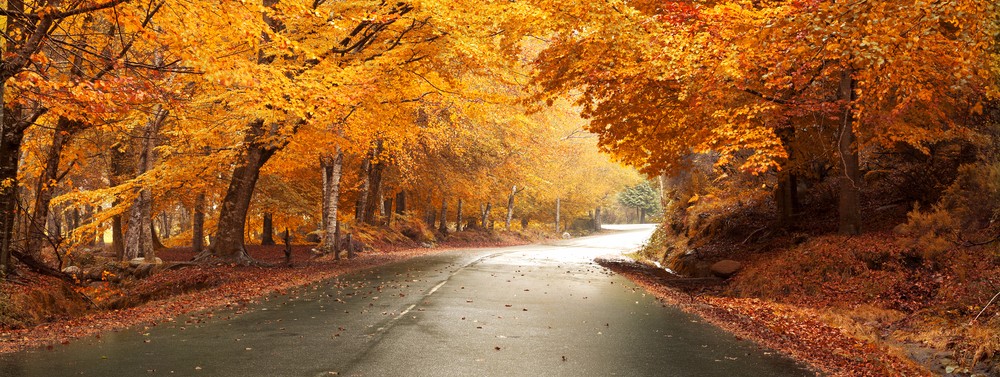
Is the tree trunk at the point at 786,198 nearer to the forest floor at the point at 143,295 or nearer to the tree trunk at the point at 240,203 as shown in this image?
the forest floor at the point at 143,295

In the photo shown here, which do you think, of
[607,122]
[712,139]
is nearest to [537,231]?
[607,122]

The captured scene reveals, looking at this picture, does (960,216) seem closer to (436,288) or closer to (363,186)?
(436,288)

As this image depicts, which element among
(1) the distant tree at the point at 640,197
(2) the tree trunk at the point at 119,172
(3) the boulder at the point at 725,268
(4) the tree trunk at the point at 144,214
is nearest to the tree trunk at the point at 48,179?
(4) the tree trunk at the point at 144,214

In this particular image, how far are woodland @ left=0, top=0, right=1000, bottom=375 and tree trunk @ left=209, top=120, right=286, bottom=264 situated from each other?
6 cm

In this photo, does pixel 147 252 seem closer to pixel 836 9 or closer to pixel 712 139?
pixel 712 139

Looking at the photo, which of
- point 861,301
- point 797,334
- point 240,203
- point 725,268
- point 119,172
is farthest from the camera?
point 119,172

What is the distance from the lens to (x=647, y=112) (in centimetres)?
1745

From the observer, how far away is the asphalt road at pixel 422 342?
7.19 metres

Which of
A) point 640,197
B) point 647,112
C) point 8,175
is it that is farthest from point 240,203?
point 640,197

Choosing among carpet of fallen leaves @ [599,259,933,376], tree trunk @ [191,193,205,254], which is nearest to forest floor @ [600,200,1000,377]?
carpet of fallen leaves @ [599,259,933,376]

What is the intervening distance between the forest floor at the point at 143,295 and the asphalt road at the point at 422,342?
786 mm

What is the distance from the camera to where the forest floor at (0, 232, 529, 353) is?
31.8ft

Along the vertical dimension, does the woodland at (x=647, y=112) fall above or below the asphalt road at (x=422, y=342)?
above

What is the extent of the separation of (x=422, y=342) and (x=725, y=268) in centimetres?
1203
